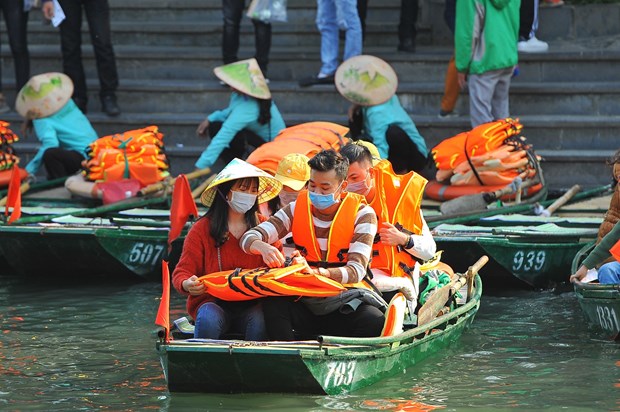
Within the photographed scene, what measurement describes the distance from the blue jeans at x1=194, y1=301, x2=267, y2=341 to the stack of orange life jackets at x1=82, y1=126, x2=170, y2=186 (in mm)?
5128

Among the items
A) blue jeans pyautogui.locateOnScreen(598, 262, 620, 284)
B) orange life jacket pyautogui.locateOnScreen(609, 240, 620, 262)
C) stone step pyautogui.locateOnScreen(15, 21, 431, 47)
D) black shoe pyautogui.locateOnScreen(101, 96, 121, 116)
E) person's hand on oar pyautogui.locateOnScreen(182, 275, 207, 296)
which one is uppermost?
stone step pyautogui.locateOnScreen(15, 21, 431, 47)

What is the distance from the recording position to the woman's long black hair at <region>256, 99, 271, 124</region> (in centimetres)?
1234

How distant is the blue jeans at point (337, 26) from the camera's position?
1329 cm

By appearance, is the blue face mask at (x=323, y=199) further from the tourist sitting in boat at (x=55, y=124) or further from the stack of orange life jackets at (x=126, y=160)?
Result: the tourist sitting in boat at (x=55, y=124)

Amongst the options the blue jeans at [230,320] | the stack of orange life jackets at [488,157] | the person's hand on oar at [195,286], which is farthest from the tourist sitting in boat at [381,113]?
the person's hand on oar at [195,286]

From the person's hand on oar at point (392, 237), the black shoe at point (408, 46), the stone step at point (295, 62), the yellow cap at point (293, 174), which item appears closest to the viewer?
the person's hand on oar at point (392, 237)

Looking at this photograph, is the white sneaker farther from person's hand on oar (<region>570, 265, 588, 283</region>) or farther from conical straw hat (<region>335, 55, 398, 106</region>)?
person's hand on oar (<region>570, 265, 588, 283</region>)

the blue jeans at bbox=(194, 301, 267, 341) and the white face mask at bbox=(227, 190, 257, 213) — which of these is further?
the white face mask at bbox=(227, 190, 257, 213)

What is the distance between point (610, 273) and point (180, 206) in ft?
9.61

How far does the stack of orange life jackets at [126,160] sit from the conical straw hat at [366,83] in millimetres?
1768

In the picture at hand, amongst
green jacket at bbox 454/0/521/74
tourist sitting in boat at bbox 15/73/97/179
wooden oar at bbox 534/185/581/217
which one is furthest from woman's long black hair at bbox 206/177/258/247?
tourist sitting in boat at bbox 15/73/97/179

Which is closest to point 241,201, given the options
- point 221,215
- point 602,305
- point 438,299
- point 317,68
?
point 221,215

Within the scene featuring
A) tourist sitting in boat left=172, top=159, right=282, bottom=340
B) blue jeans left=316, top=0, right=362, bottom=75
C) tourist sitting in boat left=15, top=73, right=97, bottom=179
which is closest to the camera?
tourist sitting in boat left=172, top=159, right=282, bottom=340

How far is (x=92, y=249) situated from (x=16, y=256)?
711 millimetres
